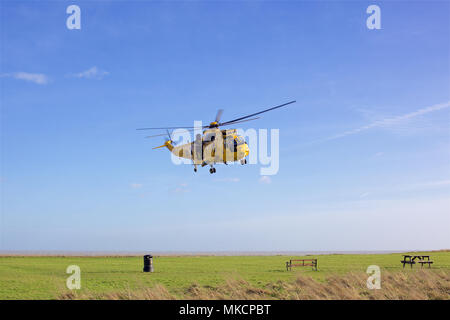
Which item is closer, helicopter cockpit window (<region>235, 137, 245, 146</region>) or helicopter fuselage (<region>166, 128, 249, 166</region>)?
helicopter fuselage (<region>166, 128, 249, 166</region>)

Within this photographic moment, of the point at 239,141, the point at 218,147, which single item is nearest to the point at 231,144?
the point at 239,141

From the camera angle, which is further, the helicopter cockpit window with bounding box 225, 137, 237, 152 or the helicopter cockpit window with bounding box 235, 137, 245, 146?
the helicopter cockpit window with bounding box 235, 137, 245, 146

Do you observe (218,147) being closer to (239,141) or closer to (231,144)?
(231,144)

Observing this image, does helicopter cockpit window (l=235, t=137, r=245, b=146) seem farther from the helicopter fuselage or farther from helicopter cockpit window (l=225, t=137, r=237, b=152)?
helicopter cockpit window (l=225, t=137, r=237, b=152)

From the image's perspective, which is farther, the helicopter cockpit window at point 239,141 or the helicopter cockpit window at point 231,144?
the helicopter cockpit window at point 239,141

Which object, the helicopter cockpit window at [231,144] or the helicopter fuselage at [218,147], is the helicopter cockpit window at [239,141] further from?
the helicopter cockpit window at [231,144]

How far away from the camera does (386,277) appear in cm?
2433

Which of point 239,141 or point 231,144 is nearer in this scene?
point 231,144

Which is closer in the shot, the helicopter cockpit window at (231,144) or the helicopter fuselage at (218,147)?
the helicopter fuselage at (218,147)
